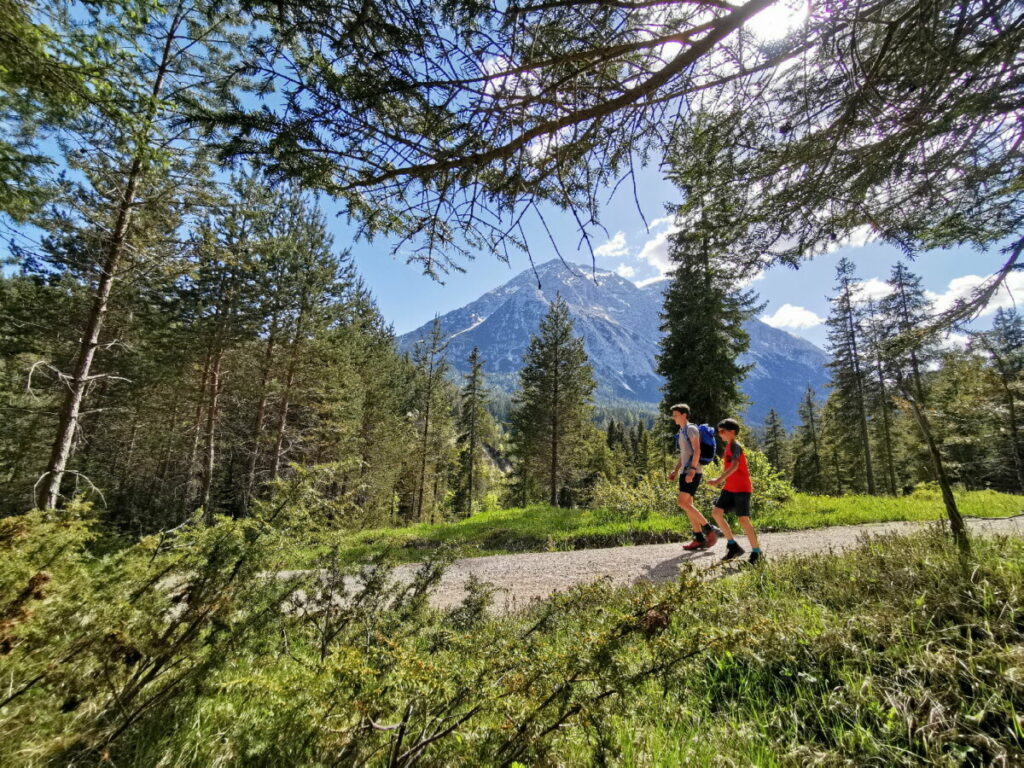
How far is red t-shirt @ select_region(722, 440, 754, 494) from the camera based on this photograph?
5.50 meters

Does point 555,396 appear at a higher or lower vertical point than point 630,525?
higher

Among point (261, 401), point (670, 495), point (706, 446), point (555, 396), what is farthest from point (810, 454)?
point (261, 401)

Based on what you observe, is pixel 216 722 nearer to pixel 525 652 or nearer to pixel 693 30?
pixel 525 652

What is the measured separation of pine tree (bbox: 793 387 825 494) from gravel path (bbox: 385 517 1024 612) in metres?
34.1

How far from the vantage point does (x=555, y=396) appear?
23.5 m

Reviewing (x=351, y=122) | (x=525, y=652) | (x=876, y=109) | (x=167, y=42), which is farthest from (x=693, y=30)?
(x=167, y=42)

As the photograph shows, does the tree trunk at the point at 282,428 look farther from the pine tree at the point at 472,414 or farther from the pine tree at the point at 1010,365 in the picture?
the pine tree at the point at 1010,365

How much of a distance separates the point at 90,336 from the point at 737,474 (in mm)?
11357

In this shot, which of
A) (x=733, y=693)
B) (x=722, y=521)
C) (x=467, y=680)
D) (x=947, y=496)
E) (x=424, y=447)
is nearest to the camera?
(x=467, y=680)

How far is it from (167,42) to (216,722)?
10524mm

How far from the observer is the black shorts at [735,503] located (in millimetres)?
5355

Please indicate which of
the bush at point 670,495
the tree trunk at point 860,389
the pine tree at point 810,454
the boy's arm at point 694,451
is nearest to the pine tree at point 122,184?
the boy's arm at point 694,451

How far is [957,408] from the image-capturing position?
777cm

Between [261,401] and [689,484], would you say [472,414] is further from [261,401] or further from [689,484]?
[689,484]
